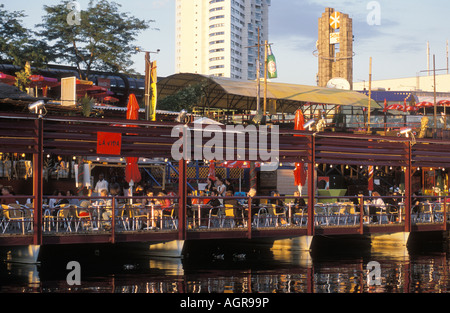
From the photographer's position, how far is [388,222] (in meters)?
24.7

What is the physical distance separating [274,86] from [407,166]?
2432cm

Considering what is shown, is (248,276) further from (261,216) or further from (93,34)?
(93,34)

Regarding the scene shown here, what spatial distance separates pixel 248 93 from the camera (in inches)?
1672

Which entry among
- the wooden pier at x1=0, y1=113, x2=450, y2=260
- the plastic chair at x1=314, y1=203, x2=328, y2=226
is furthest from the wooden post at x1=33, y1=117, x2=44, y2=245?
the plastic chair at x1=314, y1=203, x2=328, y2=226

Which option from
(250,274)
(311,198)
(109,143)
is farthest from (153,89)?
(250,274)

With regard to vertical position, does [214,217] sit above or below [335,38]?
below

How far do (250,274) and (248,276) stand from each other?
0.37 metres

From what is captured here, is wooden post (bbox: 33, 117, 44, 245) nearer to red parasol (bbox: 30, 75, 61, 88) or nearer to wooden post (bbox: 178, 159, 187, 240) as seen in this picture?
wooden post (bbox: 178, 159, 187, 240)

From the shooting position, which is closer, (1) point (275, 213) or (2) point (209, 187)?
(1) point (275, 213)

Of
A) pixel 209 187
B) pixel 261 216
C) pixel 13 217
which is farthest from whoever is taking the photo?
pixel 209 187

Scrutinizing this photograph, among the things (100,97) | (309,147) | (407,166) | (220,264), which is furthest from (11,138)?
(100,97)

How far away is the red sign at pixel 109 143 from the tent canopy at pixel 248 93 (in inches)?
863

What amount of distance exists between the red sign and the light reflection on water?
11.0 ft

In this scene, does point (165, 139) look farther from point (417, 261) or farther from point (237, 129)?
point (417, 261)
